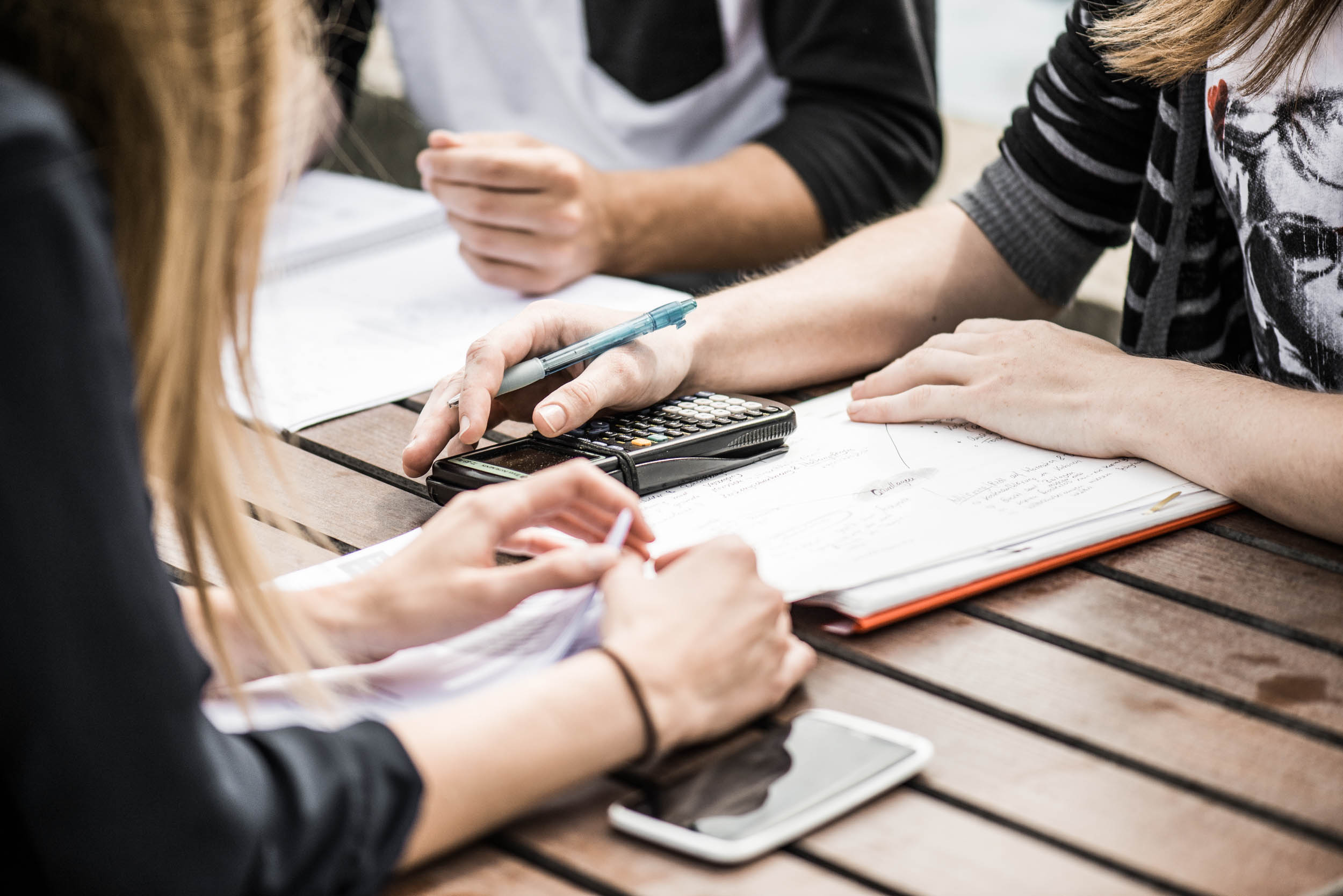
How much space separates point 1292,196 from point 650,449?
1.85 feet

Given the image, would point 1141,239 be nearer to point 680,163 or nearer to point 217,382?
point 680,163

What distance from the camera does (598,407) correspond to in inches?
39.3

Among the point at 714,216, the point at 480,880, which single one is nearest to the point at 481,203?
the point at 714,216

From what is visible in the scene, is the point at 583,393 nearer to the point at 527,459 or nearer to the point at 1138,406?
the point at 527,459

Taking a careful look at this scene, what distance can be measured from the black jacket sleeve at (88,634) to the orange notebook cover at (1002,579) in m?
0.34

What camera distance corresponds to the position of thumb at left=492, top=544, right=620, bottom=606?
72cm

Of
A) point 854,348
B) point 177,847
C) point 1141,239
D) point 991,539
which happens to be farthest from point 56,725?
point 1141,239

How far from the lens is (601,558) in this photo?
732 mm

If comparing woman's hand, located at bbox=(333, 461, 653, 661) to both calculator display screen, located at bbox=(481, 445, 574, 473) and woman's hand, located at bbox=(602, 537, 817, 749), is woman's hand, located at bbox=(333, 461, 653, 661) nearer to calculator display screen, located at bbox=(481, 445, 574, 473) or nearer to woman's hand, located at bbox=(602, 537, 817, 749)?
woman's hand, located at bbox=(602, 537, 817, 749)

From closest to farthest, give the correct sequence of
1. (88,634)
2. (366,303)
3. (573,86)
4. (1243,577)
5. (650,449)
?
(88,634) < (1243,577) < (650,449) < (366,303) < (573,86)

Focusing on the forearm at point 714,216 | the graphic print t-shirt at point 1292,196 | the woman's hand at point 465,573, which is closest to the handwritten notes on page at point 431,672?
the woman's hand at point 465,573

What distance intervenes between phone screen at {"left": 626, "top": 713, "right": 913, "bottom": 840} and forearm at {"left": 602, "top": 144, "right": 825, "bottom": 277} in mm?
931

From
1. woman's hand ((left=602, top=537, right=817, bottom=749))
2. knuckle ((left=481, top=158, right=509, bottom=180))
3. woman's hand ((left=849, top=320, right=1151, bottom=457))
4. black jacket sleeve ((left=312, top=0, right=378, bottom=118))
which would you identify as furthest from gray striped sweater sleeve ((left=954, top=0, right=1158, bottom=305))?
black jacket sleeve ((left=312, top=0, right=378, bottom=118))

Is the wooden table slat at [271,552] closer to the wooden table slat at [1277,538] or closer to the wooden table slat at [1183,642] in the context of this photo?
the wooden table slat at [1183,642]
